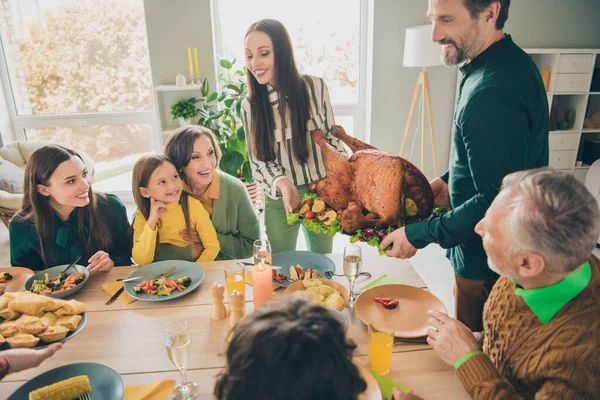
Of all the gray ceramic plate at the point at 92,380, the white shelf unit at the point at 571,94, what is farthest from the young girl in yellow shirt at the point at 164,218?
the white shelf unit at the point at 571,94

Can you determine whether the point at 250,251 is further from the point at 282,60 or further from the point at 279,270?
the point at 282,60

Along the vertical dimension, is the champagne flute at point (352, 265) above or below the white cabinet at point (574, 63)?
below

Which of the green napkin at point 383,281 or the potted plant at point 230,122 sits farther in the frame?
the potted plant at point 230,122

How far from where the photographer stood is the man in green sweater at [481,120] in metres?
1.28

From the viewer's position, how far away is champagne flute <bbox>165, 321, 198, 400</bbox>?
104cm

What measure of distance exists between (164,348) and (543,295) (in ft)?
3.24

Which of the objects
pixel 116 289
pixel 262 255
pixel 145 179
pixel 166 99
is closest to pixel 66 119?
pixel 166 99

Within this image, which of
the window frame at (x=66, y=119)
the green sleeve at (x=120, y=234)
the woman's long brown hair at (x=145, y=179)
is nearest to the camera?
the woman's long brown hair at (x=145, y=179)

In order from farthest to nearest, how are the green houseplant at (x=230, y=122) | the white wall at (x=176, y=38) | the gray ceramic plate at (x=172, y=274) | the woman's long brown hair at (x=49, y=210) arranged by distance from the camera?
the white wall at (x=176, y=38) < the green houseplant at (x=230, y=122) < the woman's long brown hair at (x=49, y=210) < the gray ceramic plate at (x=172, y=274)

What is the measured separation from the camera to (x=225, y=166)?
3762 millimetres

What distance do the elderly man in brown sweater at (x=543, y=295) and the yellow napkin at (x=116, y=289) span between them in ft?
3.12

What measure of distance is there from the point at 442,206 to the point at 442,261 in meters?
1.72

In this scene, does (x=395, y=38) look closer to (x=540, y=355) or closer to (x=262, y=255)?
(x=262, y=255)

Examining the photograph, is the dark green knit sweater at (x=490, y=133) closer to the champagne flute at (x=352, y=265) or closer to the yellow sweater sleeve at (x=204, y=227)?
the champagne flute at (x=352, y=265)
